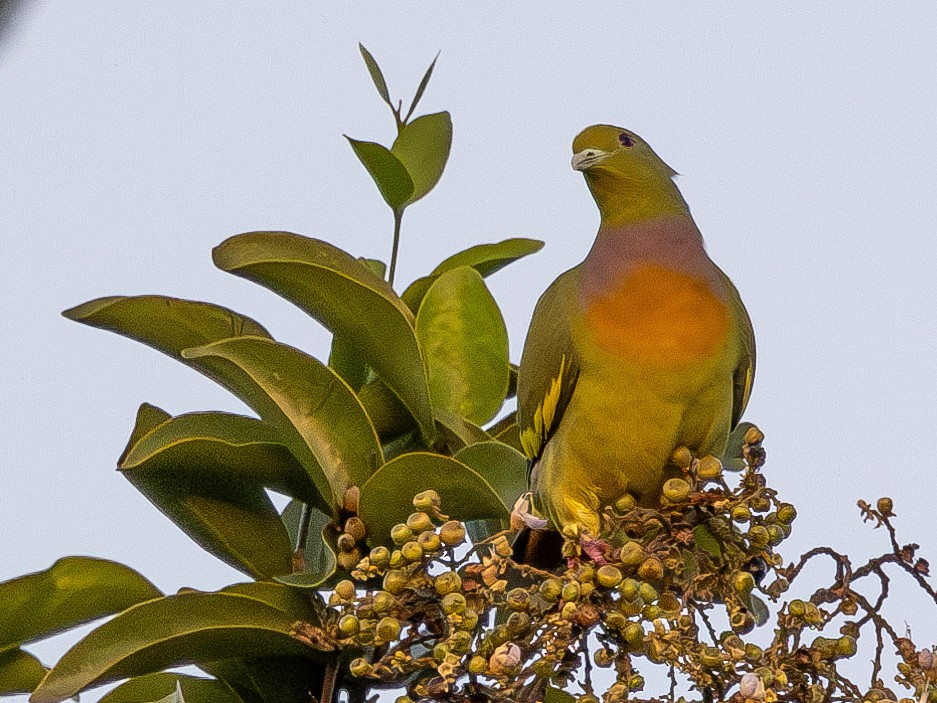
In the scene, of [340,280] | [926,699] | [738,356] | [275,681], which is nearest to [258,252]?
[340,280]

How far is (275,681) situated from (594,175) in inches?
34.0

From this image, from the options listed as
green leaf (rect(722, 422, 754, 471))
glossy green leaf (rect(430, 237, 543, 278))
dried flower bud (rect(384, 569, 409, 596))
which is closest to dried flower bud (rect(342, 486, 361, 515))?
dried flower bud (rect(384, 569, 409, 596))

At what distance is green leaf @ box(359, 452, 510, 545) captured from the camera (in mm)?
1461

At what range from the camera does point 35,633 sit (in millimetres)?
1511

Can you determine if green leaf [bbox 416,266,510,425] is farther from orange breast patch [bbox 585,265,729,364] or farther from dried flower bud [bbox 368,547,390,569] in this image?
dried flower bud [bbox 368,547,390,569]

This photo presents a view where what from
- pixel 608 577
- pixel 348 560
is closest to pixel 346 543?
pixel 348 560

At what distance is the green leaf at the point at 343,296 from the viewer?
1.53 m

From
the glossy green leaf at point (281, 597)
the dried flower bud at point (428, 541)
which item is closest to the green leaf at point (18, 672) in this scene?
the glossy green leaf at point (281, 597)

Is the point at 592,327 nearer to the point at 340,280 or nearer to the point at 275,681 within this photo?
the point at 340,280

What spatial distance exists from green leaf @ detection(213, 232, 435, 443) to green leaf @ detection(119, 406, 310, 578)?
183mm

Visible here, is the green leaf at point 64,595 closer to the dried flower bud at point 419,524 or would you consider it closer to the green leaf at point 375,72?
the dried flower bud at point 419,524

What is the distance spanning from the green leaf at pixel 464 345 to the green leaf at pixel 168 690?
53cm

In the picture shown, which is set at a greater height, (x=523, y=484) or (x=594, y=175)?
(x=594, y=175)

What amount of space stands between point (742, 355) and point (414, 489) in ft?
1.87
